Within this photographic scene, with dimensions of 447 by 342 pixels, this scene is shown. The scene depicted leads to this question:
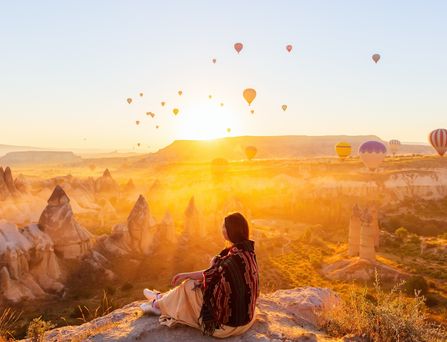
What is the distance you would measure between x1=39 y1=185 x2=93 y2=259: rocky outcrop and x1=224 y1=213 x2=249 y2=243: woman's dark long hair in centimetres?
2124

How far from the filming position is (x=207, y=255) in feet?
93.1

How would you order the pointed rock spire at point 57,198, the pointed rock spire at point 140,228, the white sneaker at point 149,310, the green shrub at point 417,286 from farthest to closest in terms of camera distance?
1. the pointed rock spire at point 140,228
2. the pointed rock spire at point 57,198
3. the green shrub at point 417,286
4. the white sneaker at point 149,310

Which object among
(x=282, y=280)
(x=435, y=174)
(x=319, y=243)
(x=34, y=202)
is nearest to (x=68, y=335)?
(x=282, y=280)

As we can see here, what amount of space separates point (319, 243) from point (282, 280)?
1267cm

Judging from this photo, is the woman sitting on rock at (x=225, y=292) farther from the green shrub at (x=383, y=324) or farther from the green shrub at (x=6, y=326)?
the green shrub at (x=6, y=326)

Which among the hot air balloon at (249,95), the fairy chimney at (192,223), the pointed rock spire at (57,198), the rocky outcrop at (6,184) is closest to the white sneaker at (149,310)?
the pointed rock spire at (57,198)

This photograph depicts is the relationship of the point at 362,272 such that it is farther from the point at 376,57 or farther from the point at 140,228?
the point at 376,57

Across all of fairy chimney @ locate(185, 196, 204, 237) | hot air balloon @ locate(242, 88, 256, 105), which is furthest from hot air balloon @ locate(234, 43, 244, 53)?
fairy chimney @ locate(185, 196, 204, 237)

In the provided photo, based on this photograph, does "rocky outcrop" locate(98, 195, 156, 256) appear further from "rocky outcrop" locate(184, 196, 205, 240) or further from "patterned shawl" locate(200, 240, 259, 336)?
"patterned shawl" locate(200, 240, 259, 336)

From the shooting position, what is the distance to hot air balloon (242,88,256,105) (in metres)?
45.8

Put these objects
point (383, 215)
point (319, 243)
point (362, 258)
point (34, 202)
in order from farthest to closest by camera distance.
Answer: point (383, 215) < point (34, 202) < point (319, 243) < point (362, 258)

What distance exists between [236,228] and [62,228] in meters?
21.4

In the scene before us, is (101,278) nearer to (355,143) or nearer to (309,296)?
(309,296)

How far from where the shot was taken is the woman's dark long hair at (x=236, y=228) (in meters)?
6.55
